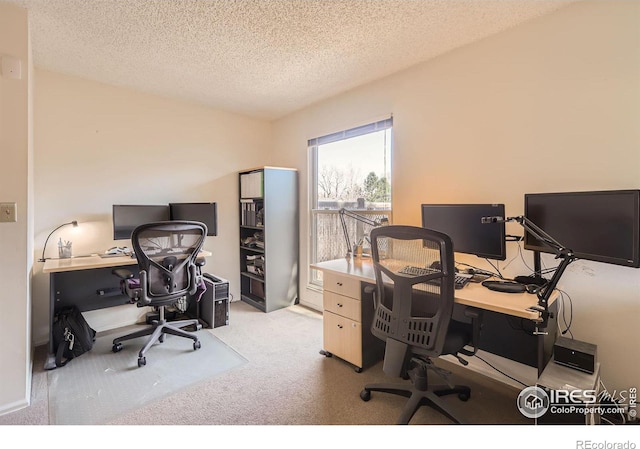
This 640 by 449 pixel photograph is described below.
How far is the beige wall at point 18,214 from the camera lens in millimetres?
1758

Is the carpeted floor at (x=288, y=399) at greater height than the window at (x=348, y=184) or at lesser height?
lesser

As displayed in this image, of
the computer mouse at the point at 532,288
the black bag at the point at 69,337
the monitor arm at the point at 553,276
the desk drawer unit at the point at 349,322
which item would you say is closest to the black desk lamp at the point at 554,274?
the monitor arm at the point at 553,276

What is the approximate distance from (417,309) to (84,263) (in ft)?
8.59

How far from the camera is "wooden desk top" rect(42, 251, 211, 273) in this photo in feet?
7.69

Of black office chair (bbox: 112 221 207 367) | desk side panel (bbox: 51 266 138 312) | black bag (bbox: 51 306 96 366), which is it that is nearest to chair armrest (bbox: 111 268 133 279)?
black office chair (bbox: 112 221 207 367)

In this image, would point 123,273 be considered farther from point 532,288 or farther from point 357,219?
point 532,288

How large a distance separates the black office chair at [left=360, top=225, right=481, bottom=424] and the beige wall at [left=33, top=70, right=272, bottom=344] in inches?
103

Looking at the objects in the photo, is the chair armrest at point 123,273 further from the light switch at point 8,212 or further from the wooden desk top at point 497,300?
the wooden desk top at point 497,300

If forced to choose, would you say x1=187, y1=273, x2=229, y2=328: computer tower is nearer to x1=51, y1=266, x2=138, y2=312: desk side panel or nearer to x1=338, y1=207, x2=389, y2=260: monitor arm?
x1=51, y1=266, x2=138, y2=312: desk side panel

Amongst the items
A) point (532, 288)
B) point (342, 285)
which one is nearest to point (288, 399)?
point (342, 285)

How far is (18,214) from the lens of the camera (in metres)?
1.79

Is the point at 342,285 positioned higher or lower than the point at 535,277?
lower

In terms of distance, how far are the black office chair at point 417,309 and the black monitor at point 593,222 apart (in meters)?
0.62

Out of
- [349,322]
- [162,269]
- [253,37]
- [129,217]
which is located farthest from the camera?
[129,217]
